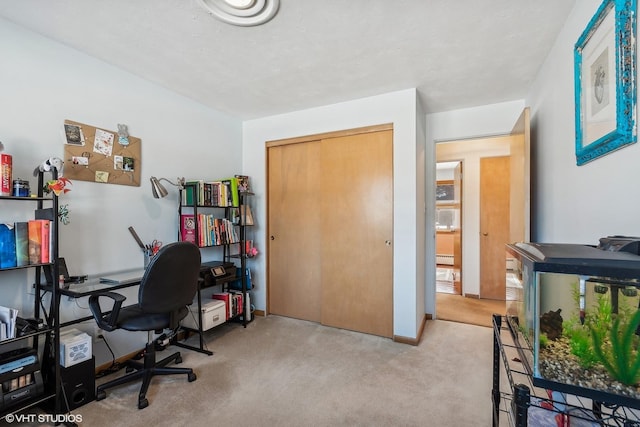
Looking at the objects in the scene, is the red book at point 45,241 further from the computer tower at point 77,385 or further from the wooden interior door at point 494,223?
the wooden interior door at point 494,223

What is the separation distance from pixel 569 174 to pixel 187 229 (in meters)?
2.92

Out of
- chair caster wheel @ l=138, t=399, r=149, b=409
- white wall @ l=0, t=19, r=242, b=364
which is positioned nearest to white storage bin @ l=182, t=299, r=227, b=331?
white wall @ l=0, t=19, r=242, b=364

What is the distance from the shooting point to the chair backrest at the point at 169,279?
5.93 ft

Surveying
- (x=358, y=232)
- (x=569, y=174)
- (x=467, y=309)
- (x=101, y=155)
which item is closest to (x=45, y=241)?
(x=101, y=155)

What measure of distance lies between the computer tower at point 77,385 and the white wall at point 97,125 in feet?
1.33

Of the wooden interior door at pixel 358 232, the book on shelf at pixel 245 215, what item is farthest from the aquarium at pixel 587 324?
the book on shelf at pixel 245 215

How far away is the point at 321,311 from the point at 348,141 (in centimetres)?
189

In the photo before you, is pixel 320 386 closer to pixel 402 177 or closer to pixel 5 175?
pixel 402 177

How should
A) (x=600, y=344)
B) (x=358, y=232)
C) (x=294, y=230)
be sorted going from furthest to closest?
1. (x=294, y=230)
2. (x=358, y=232)
3. (x=600, y=344)

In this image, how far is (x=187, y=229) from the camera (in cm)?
269

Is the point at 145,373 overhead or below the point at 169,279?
→ below

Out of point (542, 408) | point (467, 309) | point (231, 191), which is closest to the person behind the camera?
point (542, 408)

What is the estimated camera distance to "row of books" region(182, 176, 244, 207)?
274 cm

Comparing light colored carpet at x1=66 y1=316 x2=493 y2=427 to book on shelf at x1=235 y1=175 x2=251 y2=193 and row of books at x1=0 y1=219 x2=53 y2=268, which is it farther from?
book on shelf at x1=235 y1=175 x2=251 y2=193
